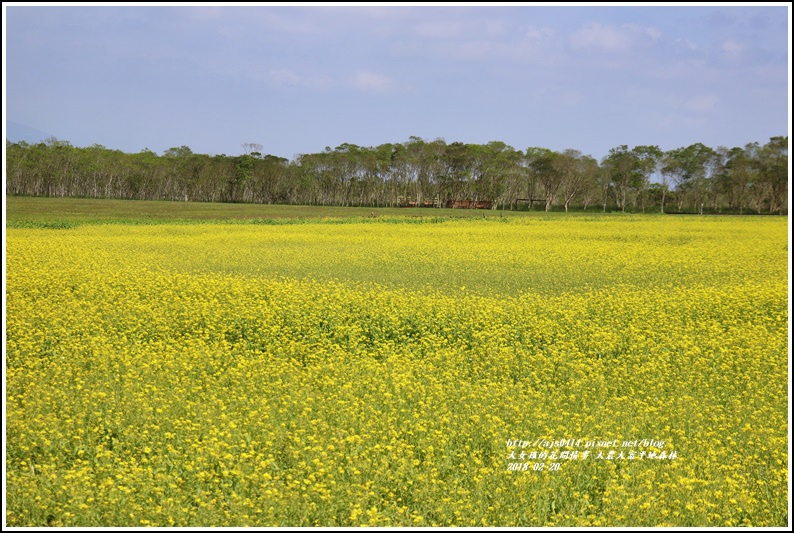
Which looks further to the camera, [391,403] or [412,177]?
[412,177]

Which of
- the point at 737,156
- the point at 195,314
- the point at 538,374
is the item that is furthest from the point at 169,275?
the point at 737,156

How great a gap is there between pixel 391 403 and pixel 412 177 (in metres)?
99.7

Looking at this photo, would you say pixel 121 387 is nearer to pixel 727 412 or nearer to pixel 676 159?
pixel 727 412

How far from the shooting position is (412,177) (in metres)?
106

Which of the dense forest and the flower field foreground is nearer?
the flower field foreground

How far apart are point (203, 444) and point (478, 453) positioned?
2.31 meters

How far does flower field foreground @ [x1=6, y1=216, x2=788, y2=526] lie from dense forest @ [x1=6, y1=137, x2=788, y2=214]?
80867 mm

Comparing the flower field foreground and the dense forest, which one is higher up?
the dense forest

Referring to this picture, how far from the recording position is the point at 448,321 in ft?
37.1

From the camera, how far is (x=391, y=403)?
23.9 ft

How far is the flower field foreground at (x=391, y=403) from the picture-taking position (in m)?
5.38

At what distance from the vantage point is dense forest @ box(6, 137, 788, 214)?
94.2 meters

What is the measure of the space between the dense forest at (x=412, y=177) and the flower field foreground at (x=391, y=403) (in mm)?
80867

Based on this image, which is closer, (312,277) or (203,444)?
(203,444)
